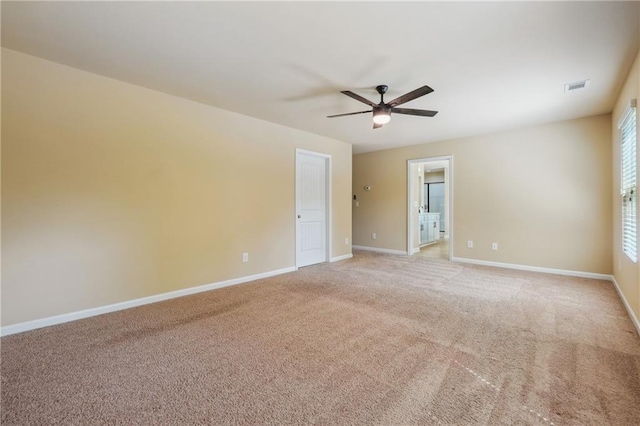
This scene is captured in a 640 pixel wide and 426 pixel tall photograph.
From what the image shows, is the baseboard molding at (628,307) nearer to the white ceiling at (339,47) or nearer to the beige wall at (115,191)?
the white ceiling at (339,47)

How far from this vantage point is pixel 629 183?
2.92 meters

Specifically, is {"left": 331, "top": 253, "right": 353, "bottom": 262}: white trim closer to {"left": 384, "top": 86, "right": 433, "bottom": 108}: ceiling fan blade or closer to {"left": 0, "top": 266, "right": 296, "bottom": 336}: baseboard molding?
{"left": 0, "top": 266, "right": 296, "bottom": 336}: baseboard molding

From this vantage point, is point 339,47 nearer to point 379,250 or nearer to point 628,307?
point 628,307

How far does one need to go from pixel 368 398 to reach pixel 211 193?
9.83ft

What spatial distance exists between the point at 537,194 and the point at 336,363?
4.48 m

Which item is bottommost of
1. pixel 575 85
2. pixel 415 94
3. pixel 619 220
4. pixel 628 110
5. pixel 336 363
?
pixel 336 363

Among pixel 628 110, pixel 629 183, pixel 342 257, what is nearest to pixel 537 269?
pixel 629 183

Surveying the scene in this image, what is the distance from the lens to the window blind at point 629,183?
2.61m

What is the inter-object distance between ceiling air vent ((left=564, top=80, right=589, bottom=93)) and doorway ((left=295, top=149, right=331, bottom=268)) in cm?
345

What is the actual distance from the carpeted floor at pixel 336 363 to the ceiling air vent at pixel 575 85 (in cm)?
240

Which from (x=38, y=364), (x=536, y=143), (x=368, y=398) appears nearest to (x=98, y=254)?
(x=38, y=364)

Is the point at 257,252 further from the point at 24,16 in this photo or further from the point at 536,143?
the point at 536,143

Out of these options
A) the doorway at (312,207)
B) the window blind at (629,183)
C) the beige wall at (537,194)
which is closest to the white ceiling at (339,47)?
the window blind at (629,183)

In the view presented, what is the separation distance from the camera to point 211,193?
3.64 m
